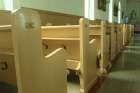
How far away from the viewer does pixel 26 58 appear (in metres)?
1.11

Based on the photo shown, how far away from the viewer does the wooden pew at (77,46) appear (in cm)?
194

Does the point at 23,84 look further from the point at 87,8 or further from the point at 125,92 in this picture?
the point at 87,8

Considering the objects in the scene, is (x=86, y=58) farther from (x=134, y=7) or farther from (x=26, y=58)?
(x=134, y=7)

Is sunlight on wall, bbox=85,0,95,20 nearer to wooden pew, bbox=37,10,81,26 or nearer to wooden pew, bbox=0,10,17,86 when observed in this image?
wooden pew, bbox=37,10,81,26

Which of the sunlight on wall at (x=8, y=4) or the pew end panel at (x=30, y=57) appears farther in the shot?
the sunlight on wall at (x=8, y=4)

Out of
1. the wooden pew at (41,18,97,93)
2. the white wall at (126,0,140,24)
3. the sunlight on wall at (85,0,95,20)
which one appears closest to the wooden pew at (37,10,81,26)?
the wooden pew at (41,18,97,93)

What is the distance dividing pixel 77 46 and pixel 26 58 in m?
1.18

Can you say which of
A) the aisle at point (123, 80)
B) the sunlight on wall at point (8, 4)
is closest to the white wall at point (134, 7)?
the aisle at point (123, 80)

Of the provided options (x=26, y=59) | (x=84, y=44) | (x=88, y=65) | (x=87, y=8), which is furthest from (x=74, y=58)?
(x=87, y=8)

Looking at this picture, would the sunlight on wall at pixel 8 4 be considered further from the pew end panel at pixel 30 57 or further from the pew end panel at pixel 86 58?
the pew end panel at pixel 30 57

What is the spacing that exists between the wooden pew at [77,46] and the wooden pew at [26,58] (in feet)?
1.57

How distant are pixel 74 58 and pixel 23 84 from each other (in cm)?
119

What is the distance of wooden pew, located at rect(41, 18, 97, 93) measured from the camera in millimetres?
1939

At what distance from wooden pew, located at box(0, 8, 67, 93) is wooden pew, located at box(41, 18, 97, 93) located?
0.48 metres
